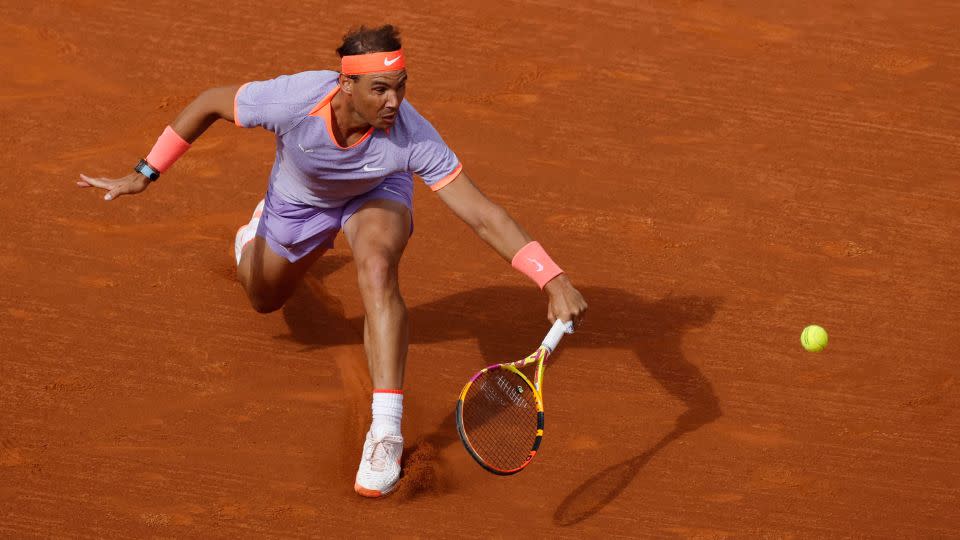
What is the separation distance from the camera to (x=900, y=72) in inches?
328

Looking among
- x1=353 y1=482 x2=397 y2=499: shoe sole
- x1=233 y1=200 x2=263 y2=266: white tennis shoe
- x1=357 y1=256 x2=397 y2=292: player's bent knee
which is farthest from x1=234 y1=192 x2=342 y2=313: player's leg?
x1=353 y1=482 x2=397 y2=499: shoe sole

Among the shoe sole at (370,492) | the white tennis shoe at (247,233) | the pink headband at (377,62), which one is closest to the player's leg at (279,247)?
the white tennis shoe at (247,233)

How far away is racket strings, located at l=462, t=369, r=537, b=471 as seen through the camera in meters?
5.25

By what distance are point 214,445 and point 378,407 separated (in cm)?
76

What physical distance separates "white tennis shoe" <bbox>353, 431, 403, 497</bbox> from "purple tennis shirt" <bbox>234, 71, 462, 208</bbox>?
3.46ft

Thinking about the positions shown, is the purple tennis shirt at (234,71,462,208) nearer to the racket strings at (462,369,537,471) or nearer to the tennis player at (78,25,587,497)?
the tennis player at (78,25,587,497)

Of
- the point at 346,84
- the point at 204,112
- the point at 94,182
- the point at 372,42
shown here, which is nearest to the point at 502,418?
the point at 346,84

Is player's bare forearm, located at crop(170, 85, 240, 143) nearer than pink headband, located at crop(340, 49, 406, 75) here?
No

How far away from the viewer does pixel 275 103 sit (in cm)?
536

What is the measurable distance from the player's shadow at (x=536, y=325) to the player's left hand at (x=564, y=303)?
3.21 ft

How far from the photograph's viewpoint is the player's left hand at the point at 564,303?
4986 millimetres

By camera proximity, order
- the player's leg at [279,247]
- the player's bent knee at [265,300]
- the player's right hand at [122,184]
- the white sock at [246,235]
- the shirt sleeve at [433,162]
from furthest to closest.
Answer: the white sock at [246,235], the player's bent knee at [265,300], the player's leg at [279,247], the player's right hand at [122,184], the shirt sleeve at [433,162]

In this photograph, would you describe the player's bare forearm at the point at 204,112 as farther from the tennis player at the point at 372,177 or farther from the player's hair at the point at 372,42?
the player's hair at the point at 372,42

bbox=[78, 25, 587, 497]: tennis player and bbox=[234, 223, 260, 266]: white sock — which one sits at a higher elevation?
bbox=[78, 25, 587, 497]: tennis player
